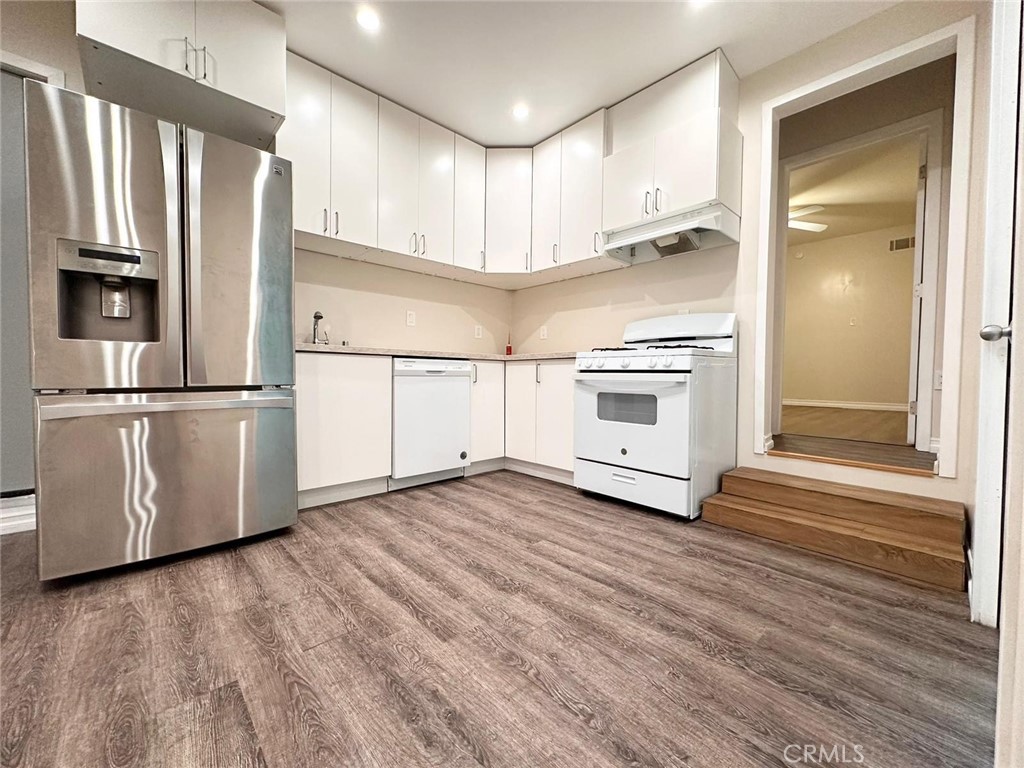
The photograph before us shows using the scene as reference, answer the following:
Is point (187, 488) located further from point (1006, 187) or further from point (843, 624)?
point (1006, 187)

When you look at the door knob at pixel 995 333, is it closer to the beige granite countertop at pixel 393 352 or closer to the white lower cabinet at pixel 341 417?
the beige granite countertop at pixel 393 352

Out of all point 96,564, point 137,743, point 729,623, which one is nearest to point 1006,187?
point 729,623

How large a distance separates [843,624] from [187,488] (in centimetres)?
243

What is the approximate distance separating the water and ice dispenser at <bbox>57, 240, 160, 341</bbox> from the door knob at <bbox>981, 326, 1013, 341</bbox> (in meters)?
2.89

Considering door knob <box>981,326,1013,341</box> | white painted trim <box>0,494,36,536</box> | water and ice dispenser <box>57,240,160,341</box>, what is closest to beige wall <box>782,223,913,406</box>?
door knob <box>981,326,1013,341</box>

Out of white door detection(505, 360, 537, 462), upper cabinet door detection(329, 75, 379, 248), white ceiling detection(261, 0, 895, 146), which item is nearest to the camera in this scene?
white ceiling detection(261, 0, 895, 146)

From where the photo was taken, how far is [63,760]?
80cm

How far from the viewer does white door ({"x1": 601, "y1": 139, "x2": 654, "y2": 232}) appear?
2.46m

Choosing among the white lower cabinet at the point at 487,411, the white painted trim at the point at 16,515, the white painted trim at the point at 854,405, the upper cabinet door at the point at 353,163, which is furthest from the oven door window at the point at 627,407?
the white painted trim at the point at 854,405

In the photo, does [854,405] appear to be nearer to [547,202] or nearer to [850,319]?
[850,319]

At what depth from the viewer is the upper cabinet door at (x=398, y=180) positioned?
8.46 feet

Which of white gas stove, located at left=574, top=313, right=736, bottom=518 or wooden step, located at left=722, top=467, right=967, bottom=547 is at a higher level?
white gas stove, located at left=574, top=313, right=736, bottom=518

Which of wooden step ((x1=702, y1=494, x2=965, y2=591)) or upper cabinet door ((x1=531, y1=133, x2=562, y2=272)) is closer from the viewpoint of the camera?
wooden step ((x1=702, y1=494, x2=965, y2=591))

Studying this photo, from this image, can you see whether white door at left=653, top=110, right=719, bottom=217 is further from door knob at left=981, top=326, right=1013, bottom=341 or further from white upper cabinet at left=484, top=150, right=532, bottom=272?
door knob at left=981, top=326, right=1013, bottom=341
